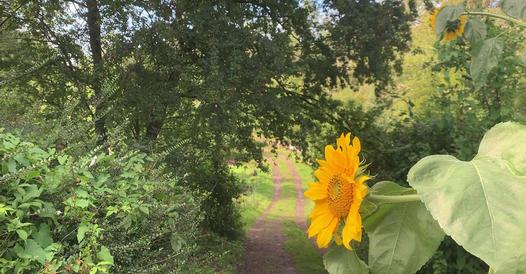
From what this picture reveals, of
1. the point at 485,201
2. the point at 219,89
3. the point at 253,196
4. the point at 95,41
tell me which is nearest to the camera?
the point at 485,201

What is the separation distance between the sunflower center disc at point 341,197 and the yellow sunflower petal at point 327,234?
0.02 meters

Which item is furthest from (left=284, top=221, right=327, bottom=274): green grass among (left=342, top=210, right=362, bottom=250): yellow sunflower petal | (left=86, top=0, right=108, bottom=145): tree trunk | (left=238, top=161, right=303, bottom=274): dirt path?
(left=342, top=210, right=362, bottom=250): yellow sunflower petal

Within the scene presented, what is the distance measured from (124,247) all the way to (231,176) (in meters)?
10.4

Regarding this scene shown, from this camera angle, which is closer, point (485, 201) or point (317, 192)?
point (485, 201)

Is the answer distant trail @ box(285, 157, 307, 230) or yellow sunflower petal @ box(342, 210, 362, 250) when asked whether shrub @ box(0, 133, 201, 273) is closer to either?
yellow sunflower petal @ box(342, 210, 362, 250)

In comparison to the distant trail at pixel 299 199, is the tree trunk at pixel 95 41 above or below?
above

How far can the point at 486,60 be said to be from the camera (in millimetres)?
1803

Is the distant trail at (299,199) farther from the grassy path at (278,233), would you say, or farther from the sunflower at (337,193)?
the sunflower at (337,193)

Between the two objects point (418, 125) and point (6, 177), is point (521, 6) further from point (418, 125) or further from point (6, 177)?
point (418, 125)

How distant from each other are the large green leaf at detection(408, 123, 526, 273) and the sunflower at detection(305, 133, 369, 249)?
224 millimetres

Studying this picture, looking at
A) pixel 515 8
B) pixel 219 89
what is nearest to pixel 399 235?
pixel 515 8

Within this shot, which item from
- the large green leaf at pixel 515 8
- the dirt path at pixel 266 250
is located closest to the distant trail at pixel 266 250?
the dirt path at pixel 266 250

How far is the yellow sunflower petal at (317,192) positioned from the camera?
91cm

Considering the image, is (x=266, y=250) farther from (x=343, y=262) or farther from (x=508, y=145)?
(x=508, y=145)
